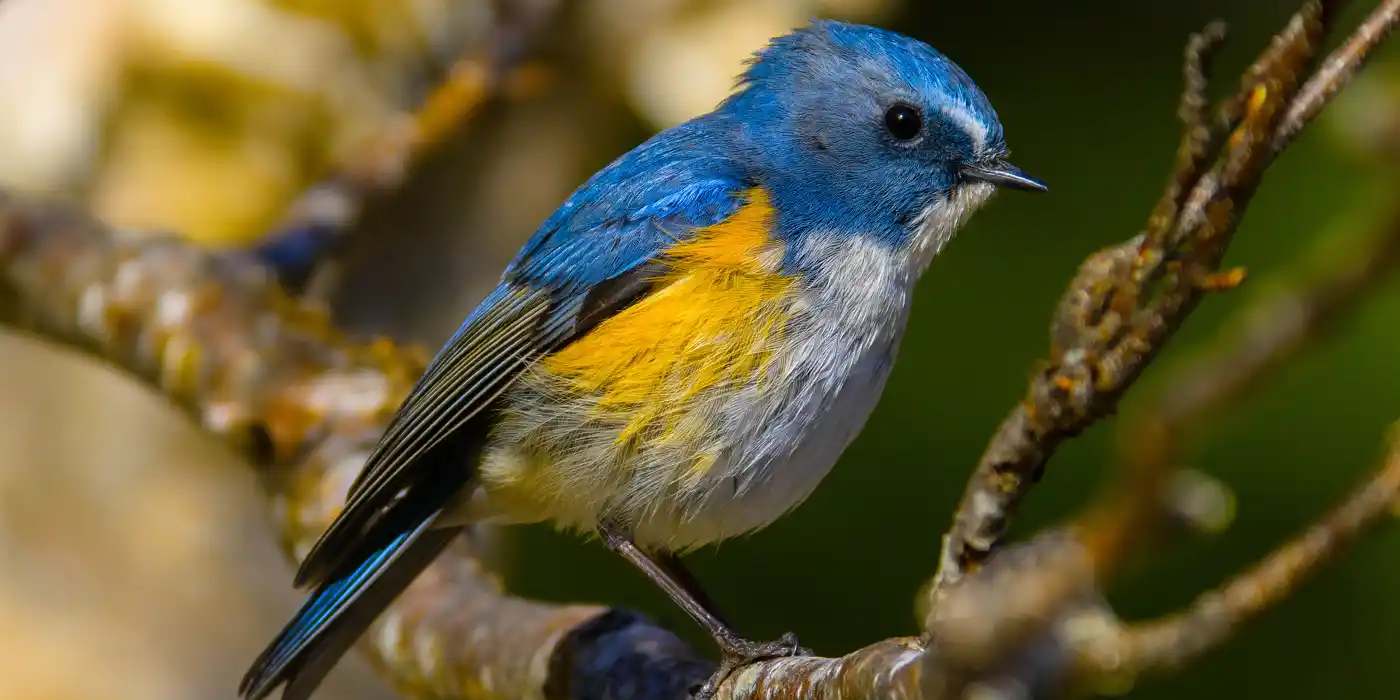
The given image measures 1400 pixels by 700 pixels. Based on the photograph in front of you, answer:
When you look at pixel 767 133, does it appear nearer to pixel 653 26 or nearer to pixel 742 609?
pixel 653 26

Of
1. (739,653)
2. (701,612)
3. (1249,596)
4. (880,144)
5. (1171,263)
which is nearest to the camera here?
(1249,596)

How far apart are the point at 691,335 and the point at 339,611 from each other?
0.81m

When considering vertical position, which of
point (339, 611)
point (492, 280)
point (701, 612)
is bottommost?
point (701, 612)

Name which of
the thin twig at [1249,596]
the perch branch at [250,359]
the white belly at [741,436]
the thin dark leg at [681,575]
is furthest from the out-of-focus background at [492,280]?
the thin twig at [1249,596]

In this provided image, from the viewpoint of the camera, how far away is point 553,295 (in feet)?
8.61

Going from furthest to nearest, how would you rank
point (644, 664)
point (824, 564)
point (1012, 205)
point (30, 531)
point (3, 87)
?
point (1012, 205), point (824, 564), point (30, 531), point (3, 87), point (644, 664)

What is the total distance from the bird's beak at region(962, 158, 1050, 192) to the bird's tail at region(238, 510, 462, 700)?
116cm

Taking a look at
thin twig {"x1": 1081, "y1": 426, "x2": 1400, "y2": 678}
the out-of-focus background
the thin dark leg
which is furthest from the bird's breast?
thin twig {"x1": 1081, "y1": 426, "x2": 1400, "y2": 678}

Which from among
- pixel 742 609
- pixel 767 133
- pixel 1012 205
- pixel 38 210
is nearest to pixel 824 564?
pixel 742 609

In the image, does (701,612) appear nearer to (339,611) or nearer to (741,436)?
(741,436)

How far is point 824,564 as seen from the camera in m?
4.50

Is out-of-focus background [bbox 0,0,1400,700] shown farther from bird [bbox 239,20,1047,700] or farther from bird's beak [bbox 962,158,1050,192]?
bird [bbox 239,20,1047,700]

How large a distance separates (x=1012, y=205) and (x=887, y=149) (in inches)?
91.1

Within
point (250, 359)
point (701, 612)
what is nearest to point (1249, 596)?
point (701, 612)
